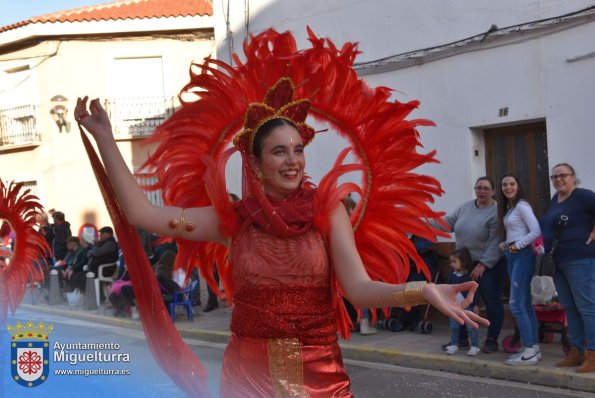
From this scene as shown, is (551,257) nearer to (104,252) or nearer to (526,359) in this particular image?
(526,359)

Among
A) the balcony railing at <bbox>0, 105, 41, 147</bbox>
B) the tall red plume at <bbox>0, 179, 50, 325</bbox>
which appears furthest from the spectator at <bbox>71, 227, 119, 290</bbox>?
the balcony railing at <bbox>0, 105, 41, 147</bbox>

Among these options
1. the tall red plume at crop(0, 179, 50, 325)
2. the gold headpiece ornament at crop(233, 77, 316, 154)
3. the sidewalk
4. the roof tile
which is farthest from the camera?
the roof tile

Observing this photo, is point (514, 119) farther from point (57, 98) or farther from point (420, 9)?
point (57, 98)

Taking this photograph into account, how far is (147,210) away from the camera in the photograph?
9.93ft

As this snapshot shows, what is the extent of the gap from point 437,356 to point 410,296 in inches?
227

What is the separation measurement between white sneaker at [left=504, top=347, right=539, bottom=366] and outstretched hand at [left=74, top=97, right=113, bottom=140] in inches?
217

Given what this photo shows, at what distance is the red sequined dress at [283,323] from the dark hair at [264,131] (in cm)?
31

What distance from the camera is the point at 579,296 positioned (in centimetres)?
702

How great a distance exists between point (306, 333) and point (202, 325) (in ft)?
27.9

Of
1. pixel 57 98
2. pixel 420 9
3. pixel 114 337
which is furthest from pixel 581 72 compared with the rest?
pixel 57 98

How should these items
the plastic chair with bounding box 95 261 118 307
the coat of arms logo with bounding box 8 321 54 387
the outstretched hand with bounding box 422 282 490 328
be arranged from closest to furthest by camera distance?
Answer: the outstretched hand with bounding box 422 282 490 328, the coat of arms logo with bounding box 8 321 54 387, the plastic chair with bounding box 95 261 118 307

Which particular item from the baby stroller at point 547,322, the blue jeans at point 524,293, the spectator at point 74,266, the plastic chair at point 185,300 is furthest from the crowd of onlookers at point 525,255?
the spectator at point 74,266

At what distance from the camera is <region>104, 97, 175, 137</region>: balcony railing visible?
22.0 metres

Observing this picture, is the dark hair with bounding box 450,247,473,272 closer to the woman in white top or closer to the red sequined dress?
the woman in white top
